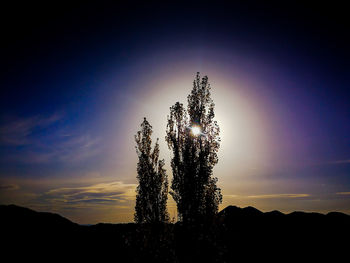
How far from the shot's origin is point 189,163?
17141mm

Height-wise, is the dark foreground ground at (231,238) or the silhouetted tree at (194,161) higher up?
the silhouetted tree at (194,161)

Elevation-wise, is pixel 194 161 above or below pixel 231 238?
above

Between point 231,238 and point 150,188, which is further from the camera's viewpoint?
point 231,238

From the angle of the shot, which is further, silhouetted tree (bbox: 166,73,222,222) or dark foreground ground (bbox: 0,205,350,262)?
dark foreground ground (bbox: 0,205,350,262)

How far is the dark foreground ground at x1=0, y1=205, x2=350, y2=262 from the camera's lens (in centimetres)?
2645

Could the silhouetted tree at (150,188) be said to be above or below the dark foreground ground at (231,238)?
above

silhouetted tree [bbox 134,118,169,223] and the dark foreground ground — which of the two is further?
the dark foreground ground

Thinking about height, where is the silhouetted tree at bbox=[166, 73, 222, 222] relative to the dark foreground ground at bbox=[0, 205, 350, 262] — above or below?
above

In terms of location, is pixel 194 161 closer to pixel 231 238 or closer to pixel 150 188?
pixel 150 188

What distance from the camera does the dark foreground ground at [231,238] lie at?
86.8ft

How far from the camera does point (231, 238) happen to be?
34.3m

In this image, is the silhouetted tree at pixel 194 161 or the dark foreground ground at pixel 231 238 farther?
the dark foreground ground at pixel 231 238

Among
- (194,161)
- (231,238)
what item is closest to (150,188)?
(194,161)

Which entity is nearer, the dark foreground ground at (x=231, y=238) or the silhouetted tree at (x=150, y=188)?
the silhouetted tree at (x=150, y=188)
